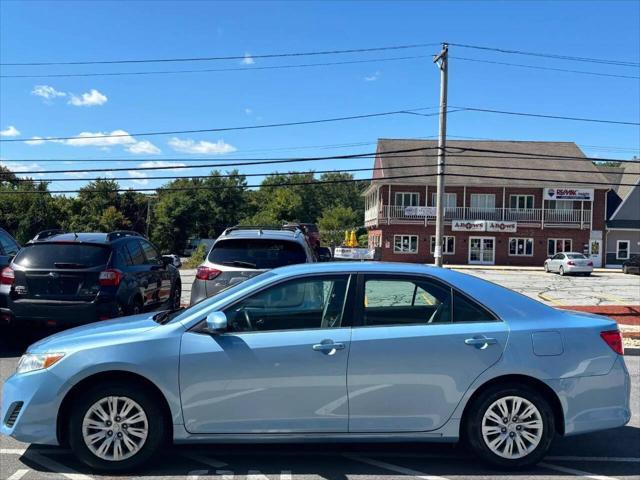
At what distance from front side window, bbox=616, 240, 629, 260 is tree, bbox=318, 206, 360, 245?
1000 inches

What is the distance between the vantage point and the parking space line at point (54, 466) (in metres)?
3.92

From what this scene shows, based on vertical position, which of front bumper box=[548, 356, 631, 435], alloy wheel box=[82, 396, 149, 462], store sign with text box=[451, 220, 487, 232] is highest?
store sign with text box=[451, 220, 487, 232]

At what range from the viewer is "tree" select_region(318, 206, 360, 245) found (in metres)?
57.8

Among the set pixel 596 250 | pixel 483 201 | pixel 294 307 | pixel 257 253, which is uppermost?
pixel 483 201

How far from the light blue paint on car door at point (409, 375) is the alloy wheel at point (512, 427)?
315mm

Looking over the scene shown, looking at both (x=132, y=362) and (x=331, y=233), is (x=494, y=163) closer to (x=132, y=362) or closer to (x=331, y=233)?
(x=331, y=233)

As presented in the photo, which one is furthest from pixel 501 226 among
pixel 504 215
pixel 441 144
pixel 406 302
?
pixel 406 302

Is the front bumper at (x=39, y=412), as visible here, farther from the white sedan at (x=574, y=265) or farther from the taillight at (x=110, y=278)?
the white sedan at (x=574, y=265)

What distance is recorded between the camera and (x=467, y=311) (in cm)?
423

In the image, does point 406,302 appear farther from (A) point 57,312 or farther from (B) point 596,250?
(B) point 596,250

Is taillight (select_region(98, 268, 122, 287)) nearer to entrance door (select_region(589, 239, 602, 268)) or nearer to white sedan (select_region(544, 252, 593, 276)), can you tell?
white sedan (select_region(544, 252, 593, 276))

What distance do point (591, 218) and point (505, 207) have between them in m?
7.08

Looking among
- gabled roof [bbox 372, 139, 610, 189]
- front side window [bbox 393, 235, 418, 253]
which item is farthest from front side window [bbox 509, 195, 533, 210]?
front side window [bbox 393, 235, 418, 253]

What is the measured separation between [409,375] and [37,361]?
2783mm
